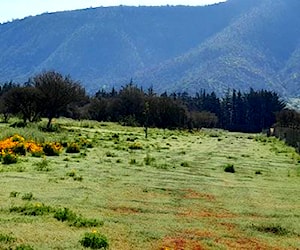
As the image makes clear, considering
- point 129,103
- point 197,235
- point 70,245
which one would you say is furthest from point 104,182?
point 129,103

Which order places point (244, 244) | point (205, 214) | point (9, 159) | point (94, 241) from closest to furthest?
point (94, 241) → point (244, 244) → point (205, 214) → point (9, 159)

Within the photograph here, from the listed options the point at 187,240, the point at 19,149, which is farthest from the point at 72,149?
the point at 187,240

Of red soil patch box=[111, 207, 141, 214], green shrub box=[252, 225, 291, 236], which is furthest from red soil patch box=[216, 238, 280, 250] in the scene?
red soil patch box=[111, 207, 141, 214]

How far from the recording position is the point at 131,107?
135 metres

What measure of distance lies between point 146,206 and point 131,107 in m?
116

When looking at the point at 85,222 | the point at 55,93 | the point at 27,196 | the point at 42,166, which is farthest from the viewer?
the point at 55,93

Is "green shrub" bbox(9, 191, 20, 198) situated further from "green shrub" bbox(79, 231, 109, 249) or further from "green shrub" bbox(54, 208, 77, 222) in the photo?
"green shrub" bbox(79, 231, 109, 249)

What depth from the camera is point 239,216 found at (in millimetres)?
18156

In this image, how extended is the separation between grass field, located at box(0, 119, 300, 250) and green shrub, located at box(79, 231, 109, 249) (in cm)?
17

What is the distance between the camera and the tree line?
78.8 meters

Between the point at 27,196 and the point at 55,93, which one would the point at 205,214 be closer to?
the point at 27,196

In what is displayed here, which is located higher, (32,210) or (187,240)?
(32,210)

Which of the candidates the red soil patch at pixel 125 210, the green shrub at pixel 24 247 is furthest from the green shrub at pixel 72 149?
the green shrub at pixel 24 247

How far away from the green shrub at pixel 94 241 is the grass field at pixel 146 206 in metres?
0.17
